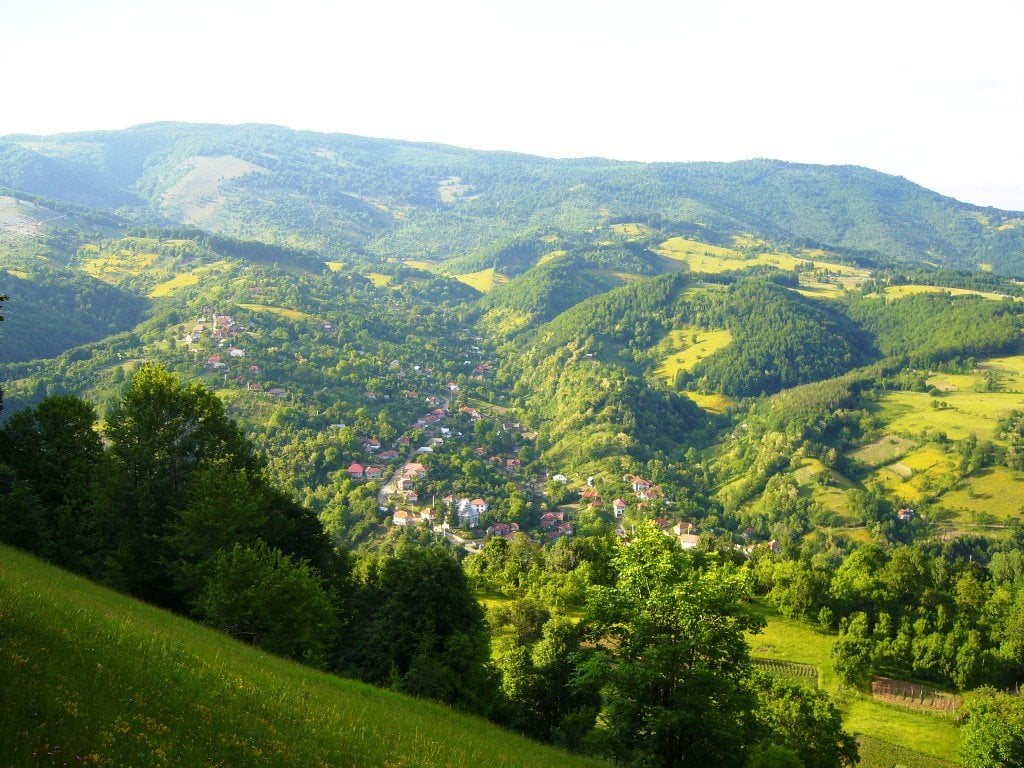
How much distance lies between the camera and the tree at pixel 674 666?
15.5 m

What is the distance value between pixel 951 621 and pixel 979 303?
168m

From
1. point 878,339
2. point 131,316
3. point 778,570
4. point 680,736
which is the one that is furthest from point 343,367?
point 878,339

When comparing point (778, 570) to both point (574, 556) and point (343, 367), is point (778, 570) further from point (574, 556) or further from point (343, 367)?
point (343, 367)

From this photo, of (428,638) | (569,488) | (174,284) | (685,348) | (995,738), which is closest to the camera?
(428,638)

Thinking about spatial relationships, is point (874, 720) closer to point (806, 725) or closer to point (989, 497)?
point (806, 725)

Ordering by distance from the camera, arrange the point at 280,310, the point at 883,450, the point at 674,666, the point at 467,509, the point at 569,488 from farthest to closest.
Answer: the point at 280,310
the point at 883,450
the point at 569,488
the point at 467,509
the point at 674,666

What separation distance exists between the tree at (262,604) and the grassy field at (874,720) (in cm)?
2976

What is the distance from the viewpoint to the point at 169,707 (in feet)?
30.8

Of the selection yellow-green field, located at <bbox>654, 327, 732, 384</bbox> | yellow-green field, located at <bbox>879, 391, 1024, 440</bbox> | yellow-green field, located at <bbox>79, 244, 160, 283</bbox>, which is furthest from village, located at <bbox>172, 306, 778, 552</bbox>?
yellow-green field, located at <bbox>79, 244, 160, 283</bbox>

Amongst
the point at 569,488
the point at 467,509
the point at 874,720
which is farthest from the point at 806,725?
the point at 569,488

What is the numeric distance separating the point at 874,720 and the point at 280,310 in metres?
152

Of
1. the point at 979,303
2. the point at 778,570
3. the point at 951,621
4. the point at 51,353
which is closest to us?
the point at 951,621

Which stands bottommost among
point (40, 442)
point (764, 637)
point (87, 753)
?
point (764, 637)

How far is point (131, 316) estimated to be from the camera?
Answer: 6102 inches
